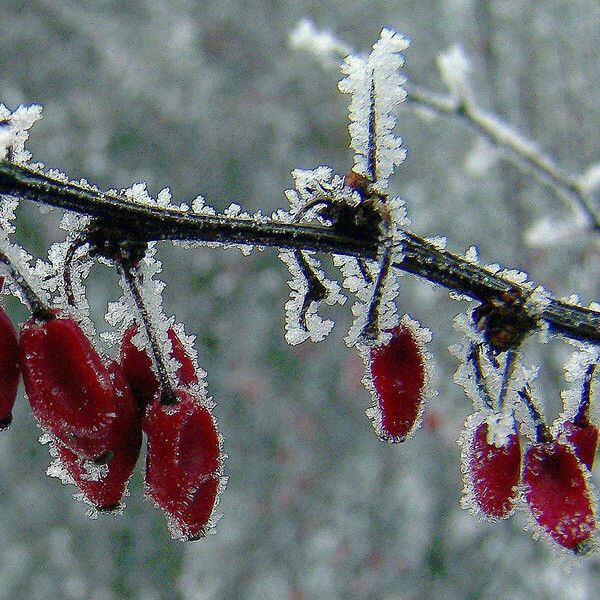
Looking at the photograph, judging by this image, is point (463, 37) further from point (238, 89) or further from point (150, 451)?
point (150, 451)

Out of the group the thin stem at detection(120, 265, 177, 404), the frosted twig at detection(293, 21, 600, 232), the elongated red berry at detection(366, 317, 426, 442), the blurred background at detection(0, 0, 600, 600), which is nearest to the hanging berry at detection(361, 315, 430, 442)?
the elongated red berry at detection(366, 317, 426, 442)

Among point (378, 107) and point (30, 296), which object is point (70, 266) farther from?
point (378, 107)

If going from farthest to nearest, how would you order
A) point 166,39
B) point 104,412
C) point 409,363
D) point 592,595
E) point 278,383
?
point 166,39, point 278,383, point 592,595, point 409,363, point 104,412

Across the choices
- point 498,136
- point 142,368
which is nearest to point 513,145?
point 498,136

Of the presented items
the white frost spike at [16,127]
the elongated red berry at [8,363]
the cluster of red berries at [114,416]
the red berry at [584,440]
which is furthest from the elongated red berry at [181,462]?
the red berry at [584,440]

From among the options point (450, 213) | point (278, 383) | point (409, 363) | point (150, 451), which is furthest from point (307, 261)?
point (450, 213)
